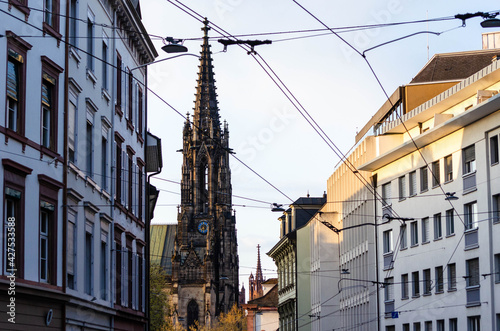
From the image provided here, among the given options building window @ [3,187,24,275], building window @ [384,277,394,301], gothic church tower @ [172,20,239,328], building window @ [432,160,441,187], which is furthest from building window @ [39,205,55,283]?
gothic church tower @ [172,20,239,328]

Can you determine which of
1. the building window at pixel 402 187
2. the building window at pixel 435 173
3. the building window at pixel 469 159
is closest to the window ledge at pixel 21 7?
the building window at pixel 469 159

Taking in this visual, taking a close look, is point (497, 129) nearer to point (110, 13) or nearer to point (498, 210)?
point (498, 210)

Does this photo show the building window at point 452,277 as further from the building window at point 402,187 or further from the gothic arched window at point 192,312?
the gothic arched window at point 192,312

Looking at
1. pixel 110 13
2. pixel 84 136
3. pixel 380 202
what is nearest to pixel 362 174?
pixel 380 202

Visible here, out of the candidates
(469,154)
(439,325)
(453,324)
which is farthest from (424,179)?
(453,324)

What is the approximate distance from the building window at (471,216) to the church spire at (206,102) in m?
102

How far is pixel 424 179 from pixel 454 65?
9.73 meters

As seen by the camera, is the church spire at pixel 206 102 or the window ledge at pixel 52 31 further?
the church spire at pixel 206 102

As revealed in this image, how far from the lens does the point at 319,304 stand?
73375mm

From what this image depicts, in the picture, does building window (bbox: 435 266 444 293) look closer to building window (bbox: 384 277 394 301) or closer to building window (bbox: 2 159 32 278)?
building window (bbox: 384 277 394 301)

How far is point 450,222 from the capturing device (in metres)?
46.9

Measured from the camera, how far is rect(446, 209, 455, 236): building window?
46531 mm

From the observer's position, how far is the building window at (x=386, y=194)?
55.7 metres

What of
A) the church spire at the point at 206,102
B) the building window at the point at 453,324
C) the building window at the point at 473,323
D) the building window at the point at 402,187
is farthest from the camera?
the church spire at the point at 206,102
